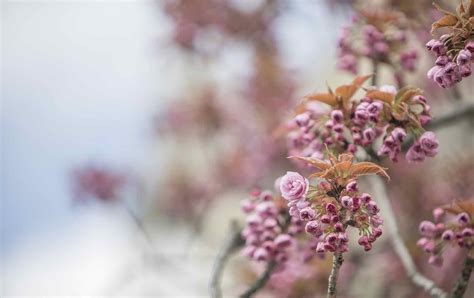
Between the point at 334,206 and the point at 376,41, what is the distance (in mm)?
1239

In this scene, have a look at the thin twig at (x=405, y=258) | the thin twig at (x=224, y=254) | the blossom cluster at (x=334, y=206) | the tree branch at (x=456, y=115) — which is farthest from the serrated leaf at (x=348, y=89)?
the tree branch at (x=456, y=115)

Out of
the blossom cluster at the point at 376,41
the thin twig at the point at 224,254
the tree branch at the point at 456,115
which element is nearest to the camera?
the thin twig at the point at 224,254

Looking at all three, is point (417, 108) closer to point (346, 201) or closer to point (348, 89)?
point (348, 89)

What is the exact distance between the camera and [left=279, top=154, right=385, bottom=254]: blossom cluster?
5.90ft

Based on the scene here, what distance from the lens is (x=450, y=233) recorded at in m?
2.21

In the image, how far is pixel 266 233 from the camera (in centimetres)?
242

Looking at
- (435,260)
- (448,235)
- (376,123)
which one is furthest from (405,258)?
(376,123)

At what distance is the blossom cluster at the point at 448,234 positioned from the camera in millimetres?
2178

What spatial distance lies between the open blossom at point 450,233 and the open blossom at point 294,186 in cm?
63

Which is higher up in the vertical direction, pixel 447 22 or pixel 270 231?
pixel 447 22

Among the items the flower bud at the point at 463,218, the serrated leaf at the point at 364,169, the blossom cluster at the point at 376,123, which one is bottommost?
the flower bud at the point at 463,218

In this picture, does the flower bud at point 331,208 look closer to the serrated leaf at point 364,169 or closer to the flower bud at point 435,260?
the serrated leaf at point 364,169

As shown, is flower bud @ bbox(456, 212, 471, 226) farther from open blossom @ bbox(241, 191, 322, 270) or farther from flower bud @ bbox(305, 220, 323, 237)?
flower bud @ bbox(305, 220, 323, 237)

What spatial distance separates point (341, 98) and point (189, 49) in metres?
2.82
